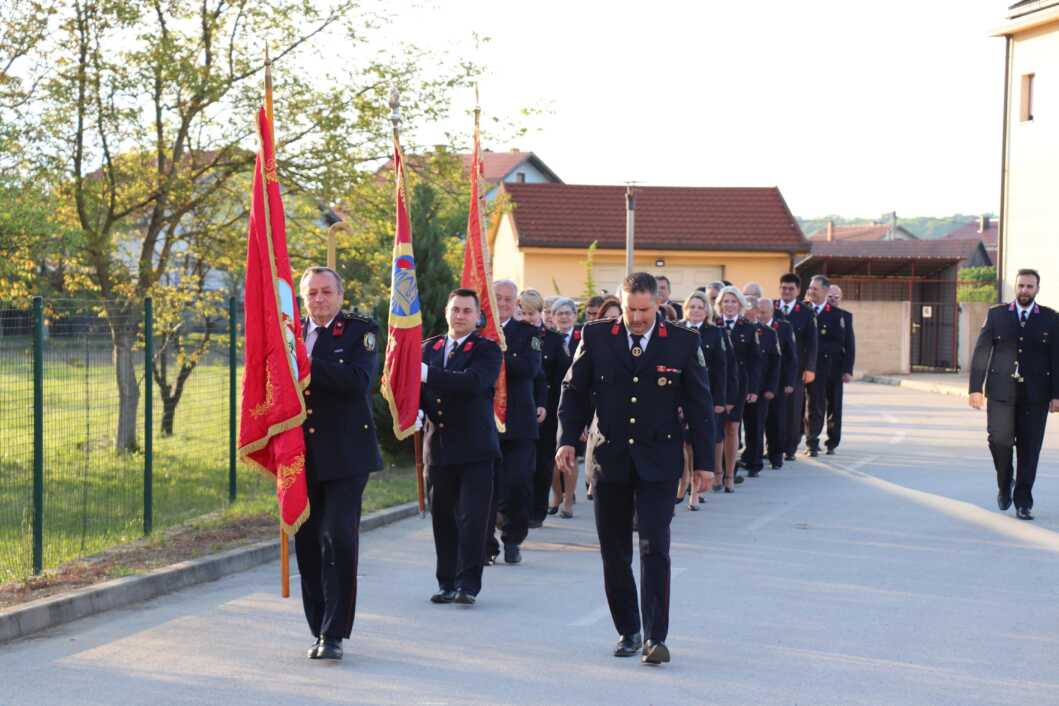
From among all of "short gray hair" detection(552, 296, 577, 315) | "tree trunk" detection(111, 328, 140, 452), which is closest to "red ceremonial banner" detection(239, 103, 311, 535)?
"short gray hair" detection(552, 296, 577, 315)

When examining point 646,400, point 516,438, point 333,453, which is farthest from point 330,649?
point 516,438

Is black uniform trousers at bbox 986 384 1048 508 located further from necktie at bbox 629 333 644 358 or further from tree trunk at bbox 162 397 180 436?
tree trunk at bbox 162 397 180 436

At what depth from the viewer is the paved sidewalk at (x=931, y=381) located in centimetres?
3316

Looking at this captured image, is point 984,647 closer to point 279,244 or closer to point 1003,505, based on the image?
point 279,244

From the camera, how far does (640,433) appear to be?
752cm

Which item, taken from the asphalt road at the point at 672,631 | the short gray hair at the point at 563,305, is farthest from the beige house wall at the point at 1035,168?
the asphalt road at the point at 672,631

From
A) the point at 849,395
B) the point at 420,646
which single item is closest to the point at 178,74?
the point at 420,646

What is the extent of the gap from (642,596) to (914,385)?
97.7 feet

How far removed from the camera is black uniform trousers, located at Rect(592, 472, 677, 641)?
7.39 metres

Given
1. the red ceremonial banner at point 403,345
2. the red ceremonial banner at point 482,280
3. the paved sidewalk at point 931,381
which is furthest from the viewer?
the paved sidewalk at point 931,381

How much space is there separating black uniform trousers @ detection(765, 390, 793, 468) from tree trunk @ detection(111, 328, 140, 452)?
7.28 metres

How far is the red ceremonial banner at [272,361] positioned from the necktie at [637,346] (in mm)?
1673

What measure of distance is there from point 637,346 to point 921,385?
29.3m

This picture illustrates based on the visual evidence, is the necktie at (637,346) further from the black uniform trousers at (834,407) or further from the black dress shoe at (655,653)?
the black uniform trousers at (834,407)
